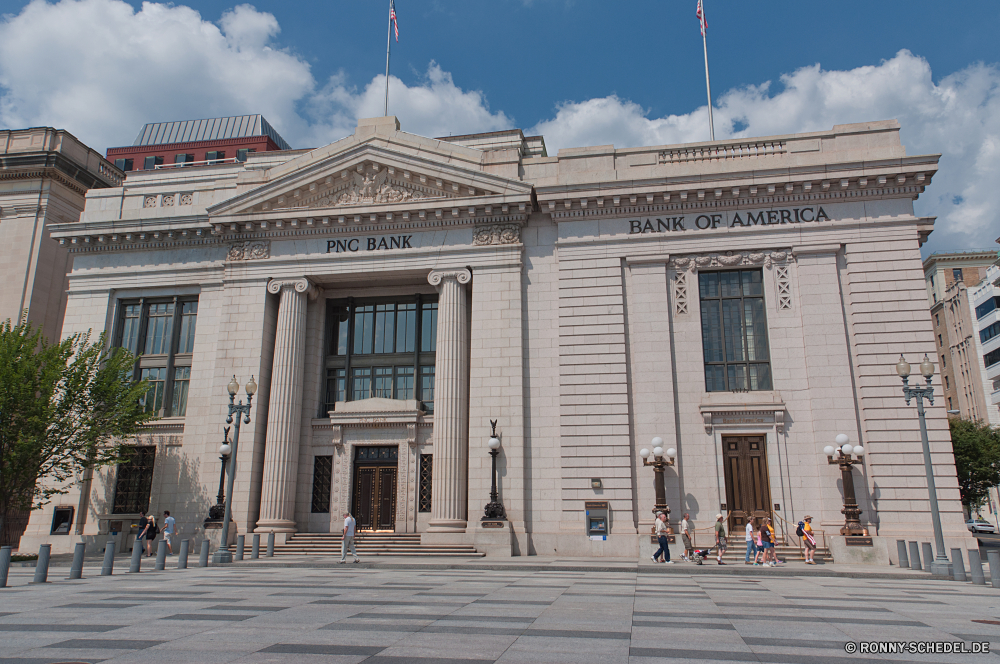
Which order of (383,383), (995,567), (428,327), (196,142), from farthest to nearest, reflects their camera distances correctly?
(196,142) < (428,327) < (383,383) < (995,567)

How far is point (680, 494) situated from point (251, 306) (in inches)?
837

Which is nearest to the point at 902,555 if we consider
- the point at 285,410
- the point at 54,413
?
the point at 285,410

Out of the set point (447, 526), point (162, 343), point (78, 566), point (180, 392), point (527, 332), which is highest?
point (162, 343)

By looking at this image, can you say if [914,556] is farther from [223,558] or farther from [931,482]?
[223,558]

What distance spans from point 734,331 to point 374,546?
17640 mm

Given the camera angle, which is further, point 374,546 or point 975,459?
point 975,459

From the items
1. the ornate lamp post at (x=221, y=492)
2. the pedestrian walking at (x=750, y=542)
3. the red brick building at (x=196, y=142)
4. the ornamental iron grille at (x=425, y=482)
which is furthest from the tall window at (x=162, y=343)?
the red brick building at (x=196, y=142)

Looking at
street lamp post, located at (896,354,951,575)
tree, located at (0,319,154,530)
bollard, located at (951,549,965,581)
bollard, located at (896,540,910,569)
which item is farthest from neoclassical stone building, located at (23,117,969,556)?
bollard, located at (951,549,965,581)

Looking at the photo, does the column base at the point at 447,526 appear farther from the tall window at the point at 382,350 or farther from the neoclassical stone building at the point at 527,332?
the tall window at the point at 382,350

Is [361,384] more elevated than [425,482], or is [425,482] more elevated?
[361,384]

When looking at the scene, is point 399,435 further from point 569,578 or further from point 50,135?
point 50,135

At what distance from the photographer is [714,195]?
2862cm

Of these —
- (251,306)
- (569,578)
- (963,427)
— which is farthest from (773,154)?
(963,427)

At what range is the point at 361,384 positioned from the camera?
1268 inches
